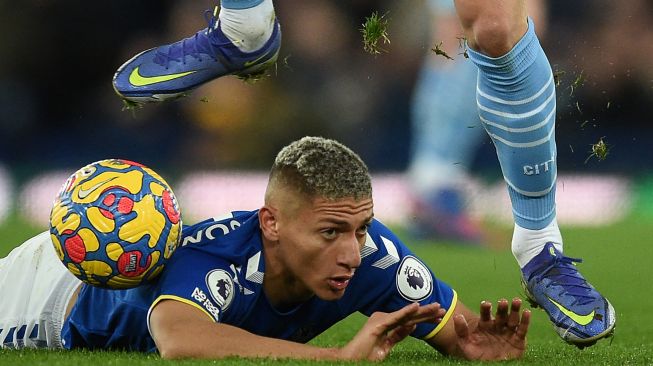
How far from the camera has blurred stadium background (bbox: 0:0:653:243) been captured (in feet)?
35.3

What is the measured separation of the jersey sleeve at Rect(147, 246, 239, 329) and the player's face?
24cm

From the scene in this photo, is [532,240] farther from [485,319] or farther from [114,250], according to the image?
[114,250]

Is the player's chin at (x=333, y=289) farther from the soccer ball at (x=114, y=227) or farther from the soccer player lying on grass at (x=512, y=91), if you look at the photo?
the soccer player lying on grass at (x=512, y=91)

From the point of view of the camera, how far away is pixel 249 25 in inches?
170

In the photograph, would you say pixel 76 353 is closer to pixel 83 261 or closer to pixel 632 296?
pixel 83 261

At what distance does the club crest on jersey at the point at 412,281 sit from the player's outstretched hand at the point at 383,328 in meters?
0.50

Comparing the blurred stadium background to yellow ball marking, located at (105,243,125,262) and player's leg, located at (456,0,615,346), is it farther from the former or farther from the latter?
yellow ball marking, located at (105,243,125,262)

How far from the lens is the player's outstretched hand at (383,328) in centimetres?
357

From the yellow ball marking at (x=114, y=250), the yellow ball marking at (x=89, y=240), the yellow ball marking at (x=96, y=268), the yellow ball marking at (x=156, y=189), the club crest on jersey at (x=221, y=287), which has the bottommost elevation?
the club crest on jersey at (x=221, y=287)

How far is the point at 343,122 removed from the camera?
1116 cm

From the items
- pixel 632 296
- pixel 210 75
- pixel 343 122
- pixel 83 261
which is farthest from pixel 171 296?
pixel 343 122

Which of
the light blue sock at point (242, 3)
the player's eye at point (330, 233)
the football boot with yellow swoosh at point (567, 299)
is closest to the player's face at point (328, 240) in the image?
the player's eye at point (330, 233)

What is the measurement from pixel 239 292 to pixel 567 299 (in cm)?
104

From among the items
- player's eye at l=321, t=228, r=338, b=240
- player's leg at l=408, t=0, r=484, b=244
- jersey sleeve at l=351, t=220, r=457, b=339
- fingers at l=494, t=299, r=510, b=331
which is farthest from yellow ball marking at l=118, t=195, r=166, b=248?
player's leg at l=408, t=0, r=484, b=244
